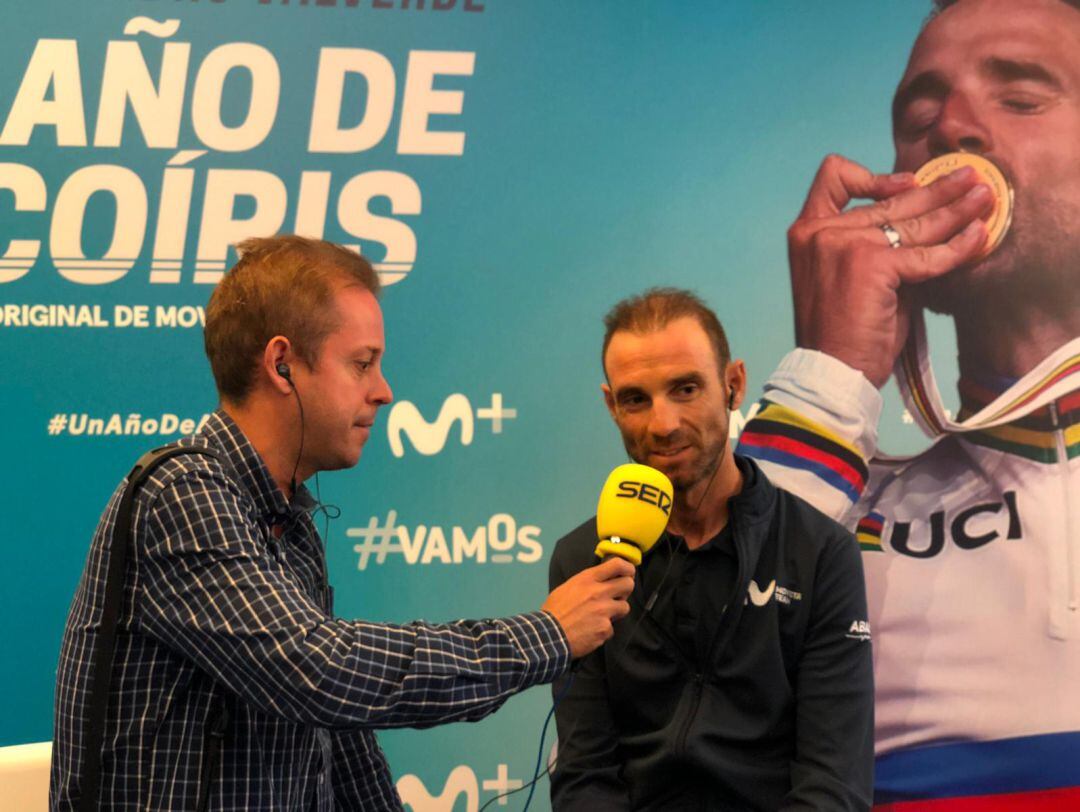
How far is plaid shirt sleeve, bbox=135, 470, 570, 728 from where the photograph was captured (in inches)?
57.7

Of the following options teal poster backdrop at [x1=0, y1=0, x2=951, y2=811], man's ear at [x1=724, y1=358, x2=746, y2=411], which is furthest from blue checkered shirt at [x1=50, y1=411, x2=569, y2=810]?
teal poster backdrop at [x1=0, y1=0, x2=951, y2=811]

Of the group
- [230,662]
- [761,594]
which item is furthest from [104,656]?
[761,594]

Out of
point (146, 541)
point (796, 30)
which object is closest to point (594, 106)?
point (796, 30)

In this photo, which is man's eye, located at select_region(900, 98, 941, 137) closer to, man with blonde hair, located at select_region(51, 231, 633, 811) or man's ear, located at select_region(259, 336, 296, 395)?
man with blonde hair, located at select_region(51, 231, 633, 811)

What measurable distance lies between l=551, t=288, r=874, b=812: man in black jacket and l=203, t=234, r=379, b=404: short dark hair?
721 millimetres

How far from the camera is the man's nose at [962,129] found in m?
3.37

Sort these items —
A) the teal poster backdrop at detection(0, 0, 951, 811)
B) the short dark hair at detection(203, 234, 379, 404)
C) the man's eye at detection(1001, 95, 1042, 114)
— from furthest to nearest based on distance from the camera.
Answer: the man's eye at detection(1001, 95, 1042, 114) < the teal poster backdrop at detection(0, 0, 951, 811) < the short dark hair at detection(203, 234, 379, 404)

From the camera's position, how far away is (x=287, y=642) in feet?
4.80

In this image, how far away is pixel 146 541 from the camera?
1.54 metres

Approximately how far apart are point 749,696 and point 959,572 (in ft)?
4.55

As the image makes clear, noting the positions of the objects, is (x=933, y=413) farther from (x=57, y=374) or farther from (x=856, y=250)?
(x=57, y=374)

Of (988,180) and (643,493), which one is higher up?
(988,180)

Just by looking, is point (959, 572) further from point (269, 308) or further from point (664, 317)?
point (269, 308)

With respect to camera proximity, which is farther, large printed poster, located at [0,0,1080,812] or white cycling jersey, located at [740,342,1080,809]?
white cycling jersey, located at [740,342,1080,809]
